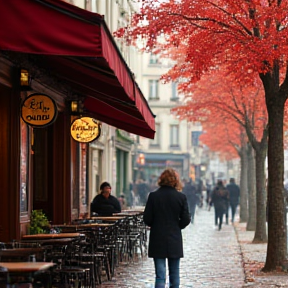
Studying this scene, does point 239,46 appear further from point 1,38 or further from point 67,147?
point 1,38

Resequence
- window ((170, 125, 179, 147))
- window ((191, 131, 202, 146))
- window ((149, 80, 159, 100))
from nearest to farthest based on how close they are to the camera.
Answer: window ((149, 80, 159, 100))
window ((191, 131, 202, 146))
window ((170, 125, 179, 147))

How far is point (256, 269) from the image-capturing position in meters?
18.4

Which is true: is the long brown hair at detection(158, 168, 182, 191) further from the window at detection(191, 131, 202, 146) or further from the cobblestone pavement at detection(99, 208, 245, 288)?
the window at detection(191, 131, 202, 146)

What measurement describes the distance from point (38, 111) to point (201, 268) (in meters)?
5.61

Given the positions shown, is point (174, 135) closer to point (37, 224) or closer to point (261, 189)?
point (261, 189)

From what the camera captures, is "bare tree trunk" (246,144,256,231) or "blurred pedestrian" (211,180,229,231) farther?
"blurred pedestrian" (211,180,229,231)

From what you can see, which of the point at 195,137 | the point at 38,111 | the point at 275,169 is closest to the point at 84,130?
the point at 275,169

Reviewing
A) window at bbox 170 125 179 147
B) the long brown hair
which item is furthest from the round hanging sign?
window at bbox 170 125 179 147

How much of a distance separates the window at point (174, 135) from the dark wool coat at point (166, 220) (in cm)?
6611

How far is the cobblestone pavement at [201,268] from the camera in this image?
53.6ft

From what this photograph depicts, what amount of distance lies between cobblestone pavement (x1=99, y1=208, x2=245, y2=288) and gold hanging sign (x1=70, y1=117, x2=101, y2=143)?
2.98 m

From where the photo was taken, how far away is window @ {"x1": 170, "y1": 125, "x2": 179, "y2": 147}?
78562mm

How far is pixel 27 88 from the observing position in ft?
51.0

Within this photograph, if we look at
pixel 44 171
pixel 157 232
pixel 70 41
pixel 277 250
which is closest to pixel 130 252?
pixel 44 171
